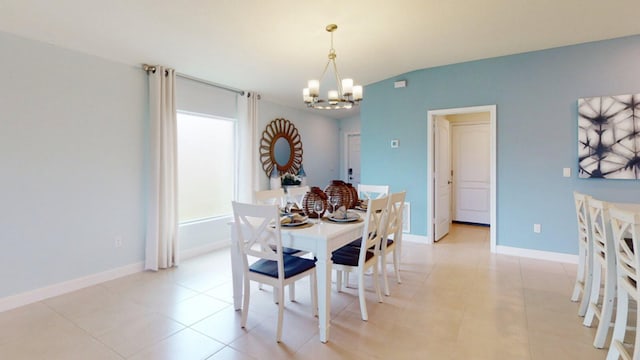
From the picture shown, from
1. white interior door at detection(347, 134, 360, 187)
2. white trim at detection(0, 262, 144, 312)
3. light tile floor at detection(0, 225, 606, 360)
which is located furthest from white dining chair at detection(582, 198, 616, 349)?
white interior door at detection(347, 134, 360, 187)

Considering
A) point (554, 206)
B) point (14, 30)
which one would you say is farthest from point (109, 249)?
point (554, 206)

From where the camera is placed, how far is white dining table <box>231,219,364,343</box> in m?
2.13

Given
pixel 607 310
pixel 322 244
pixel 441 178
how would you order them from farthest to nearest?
pixel 441 178 < pixel 322 244 < pixel 607 310

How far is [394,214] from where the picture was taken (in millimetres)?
3002

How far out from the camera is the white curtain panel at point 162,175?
11.9ft

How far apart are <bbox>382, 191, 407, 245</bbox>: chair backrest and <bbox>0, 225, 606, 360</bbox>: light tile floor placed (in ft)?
1.95

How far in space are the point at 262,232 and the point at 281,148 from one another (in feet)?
12.0

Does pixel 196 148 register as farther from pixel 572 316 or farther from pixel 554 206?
pixel 554 206

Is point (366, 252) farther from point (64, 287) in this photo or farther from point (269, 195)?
point (64, 287)

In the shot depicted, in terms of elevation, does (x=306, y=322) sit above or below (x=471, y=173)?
below

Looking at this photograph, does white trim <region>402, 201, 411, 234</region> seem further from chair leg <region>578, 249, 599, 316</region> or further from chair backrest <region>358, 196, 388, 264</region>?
chair leg <region>578, 249, 599, 316</region>

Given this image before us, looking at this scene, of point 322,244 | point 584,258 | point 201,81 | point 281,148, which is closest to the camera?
point 322,244

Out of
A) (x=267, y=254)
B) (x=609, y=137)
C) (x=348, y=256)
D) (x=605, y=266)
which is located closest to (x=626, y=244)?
(x=605, y=266)

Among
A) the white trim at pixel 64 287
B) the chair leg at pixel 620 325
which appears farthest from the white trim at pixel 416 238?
the white trim at pixel 64 287
